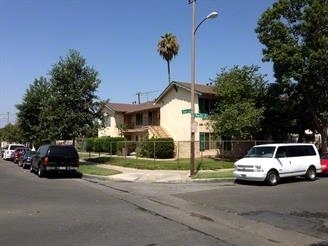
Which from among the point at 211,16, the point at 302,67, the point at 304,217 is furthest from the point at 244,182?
the point at 302,67

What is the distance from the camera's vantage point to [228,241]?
10.1 meters

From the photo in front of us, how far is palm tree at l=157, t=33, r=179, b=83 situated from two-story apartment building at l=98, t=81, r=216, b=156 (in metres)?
16.6

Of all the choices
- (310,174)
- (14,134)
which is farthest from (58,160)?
(14,134)

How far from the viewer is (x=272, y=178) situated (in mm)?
23094

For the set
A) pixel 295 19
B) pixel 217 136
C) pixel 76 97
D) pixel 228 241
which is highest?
pixel 295 19

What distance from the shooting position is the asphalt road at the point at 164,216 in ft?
33.9

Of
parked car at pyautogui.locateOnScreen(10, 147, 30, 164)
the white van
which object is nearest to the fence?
parked car at pyautogui.locateOnScreen(10, 147, 30, 164)

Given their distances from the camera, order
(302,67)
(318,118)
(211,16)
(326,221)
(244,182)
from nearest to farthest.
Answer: (326,221) → (244,182) → (211,16) → (302,67) → (318,118)

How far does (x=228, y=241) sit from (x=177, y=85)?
3647 cm

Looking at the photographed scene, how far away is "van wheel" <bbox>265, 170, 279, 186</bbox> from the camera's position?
22875 millimetres

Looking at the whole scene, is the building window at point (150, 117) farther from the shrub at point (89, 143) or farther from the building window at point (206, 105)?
the building window at point (206, 105)

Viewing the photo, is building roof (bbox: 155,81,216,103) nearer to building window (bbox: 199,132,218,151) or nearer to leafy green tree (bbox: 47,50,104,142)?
building window (bbox: 199,132,218,151)

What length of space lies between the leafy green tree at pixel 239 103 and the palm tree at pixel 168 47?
108ft

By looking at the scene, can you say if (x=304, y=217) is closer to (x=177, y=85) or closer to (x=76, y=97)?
(x=76, y=97)
